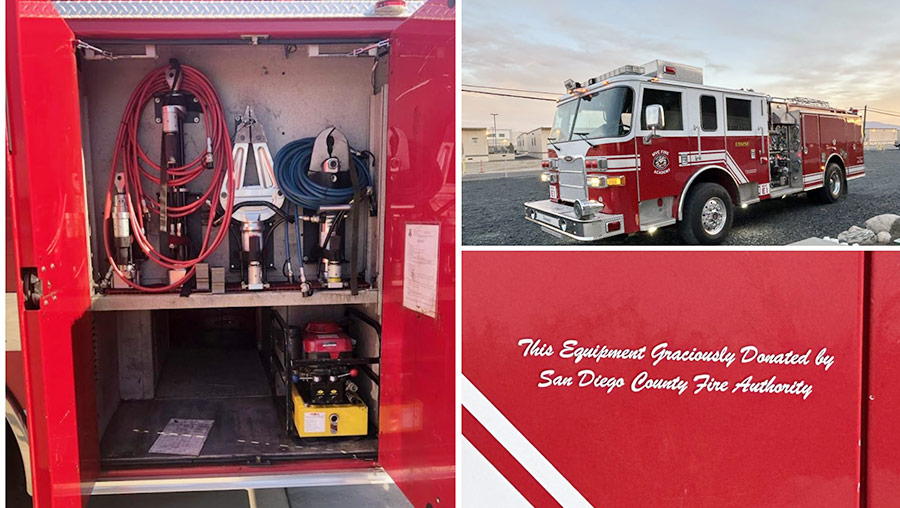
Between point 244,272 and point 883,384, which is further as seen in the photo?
point 244,272

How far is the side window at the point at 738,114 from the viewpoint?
1.82 meters

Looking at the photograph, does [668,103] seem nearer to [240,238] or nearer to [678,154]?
[678,154]

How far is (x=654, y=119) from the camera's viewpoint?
2.02 metres

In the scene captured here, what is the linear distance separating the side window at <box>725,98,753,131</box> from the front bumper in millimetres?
357

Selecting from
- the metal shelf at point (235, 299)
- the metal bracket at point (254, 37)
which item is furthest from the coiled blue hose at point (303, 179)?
the metal bracket at point (254, 37)

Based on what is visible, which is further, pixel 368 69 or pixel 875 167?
pixel 368 69

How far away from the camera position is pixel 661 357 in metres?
2.06

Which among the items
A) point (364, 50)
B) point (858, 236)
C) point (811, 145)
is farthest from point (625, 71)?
point (364, 50)

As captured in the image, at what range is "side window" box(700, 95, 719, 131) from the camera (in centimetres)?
184

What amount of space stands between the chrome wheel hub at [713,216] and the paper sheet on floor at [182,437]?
2.45 metres

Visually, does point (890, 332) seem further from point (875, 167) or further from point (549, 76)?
point (549, 76)

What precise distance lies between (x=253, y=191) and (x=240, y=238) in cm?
25

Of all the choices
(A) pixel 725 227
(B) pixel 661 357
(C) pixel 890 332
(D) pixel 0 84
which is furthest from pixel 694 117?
(D) pixel 0 84

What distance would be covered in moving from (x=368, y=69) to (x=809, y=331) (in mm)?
2456
